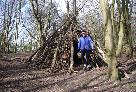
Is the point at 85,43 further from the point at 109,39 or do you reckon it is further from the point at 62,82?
the point at 109,39

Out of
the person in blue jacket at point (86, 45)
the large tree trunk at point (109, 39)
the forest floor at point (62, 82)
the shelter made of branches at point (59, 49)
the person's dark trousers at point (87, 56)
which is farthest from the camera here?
the shelter made of branches at point (59, 49)

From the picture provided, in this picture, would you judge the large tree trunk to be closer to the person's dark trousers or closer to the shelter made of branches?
the person's dark trousers

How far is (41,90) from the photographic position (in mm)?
11000

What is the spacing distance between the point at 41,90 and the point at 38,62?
6158 millimetres

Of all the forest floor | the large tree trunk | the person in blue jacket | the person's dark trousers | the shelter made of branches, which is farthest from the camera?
the shelter made of branches

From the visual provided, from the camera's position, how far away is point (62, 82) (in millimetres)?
12320

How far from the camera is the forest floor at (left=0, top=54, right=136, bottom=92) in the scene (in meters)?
10.9

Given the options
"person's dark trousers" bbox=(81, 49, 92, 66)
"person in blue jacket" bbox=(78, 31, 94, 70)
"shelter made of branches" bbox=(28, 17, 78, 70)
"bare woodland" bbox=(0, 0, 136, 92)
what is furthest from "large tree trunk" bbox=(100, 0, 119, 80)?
"shelter made of branches" bbox=(28, 17, 78, 70)

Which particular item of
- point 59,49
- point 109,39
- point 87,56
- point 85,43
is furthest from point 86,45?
point 109,39

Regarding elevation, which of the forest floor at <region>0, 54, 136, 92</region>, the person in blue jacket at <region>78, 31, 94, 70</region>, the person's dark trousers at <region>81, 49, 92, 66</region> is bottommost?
the forest floor at <region>0, 54, 136, 92</region>

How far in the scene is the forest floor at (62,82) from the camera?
10.9 meters

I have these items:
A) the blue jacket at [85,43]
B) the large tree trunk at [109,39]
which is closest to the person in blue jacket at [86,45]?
the blue jacket at [85,43]

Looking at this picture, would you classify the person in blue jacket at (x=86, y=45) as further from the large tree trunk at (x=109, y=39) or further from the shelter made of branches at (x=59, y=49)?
the large tree trunk at (x=109, y=39)

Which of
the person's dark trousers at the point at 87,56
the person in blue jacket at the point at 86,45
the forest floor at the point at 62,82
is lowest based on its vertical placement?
the forest floor at the point at 62,82
